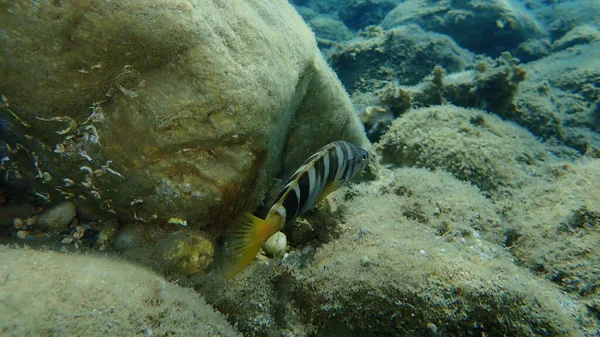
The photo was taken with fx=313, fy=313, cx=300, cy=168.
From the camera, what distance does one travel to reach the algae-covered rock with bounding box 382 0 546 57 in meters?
11.1

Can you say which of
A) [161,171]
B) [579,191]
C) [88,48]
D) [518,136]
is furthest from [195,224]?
[518,136]

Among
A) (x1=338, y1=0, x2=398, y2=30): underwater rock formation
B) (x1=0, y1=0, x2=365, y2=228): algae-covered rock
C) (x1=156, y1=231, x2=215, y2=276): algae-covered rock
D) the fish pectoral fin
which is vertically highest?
(x1=0, y1=0, x2=365, y2=228): algae-covered rock

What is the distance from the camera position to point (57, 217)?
7.21 feet

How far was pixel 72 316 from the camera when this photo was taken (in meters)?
1.45

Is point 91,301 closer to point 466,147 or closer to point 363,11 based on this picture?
point 466,147

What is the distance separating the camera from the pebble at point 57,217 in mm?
2193

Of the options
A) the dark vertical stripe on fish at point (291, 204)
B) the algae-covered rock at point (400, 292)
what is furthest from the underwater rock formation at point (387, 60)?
the dark vertical stripe on fish at point (291, 204)

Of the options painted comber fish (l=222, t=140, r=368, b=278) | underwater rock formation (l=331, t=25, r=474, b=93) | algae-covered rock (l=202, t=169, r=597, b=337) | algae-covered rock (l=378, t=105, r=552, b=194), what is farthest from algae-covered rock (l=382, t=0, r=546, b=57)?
painted comber fish (l=222, t=140, r=368, b=278)

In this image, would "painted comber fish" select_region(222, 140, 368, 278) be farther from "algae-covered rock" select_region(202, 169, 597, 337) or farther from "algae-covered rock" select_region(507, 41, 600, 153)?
"algae-covered rock" select_region(507, 41, 600, 153)

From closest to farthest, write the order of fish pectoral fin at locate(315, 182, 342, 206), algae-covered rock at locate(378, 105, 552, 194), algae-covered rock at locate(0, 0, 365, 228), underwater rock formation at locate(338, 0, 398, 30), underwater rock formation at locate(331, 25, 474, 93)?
algae-covered rock at locate(0, 0, 365, 228)
fish pectoral fin at locate(315, 182, 342, 206)
algae-covered rock at locate(378, 105, 552, 194)
underwater rock formation at locate(331, 25, 474, 93)
underwater rock formation at locate(338, 0, 398, 30)

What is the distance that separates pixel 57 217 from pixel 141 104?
3.36 feet

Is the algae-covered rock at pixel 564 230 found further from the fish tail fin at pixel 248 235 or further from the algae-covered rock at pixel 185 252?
the algae-covered rock at pixel 185 252

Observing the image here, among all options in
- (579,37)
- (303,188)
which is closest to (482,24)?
(579,37)

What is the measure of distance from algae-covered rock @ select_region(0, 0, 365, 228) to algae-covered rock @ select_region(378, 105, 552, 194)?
8.80 ft
